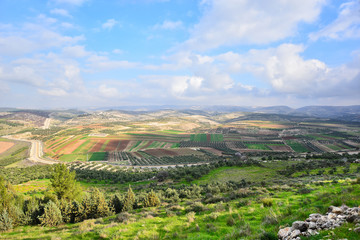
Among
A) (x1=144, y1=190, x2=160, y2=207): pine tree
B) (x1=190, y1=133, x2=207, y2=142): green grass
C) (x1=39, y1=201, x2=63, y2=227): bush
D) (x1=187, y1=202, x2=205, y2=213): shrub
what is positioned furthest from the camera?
(x1=190, y1=133, x2=207, y2=142): green grass

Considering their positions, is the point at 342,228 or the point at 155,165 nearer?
the point at 342,228

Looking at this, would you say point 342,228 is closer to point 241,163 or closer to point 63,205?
point 63,205

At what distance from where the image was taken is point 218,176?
43656 millimetres

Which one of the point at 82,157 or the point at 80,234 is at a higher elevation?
the point at 80,234

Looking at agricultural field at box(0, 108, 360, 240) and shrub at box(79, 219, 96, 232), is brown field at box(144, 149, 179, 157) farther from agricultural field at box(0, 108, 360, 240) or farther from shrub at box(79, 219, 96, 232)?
shrub at box(79, 219, 96, 232)

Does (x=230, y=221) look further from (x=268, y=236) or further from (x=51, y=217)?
(x=51, y=217)

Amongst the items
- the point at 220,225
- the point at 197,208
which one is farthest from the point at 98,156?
the point at 220,225

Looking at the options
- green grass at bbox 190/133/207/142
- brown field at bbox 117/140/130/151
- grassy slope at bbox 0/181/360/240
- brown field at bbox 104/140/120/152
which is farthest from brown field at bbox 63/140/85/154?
grassy slope at bbox 0/181/360/240

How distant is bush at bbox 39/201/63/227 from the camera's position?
1723 centimetres

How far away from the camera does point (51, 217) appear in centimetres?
1750

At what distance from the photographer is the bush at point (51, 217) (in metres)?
17.2

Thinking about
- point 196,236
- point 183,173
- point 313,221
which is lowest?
point 183,173

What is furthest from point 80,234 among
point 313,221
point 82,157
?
point 82,157

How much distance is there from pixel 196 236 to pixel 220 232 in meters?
1.52
